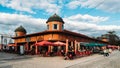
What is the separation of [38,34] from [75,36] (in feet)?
32.3

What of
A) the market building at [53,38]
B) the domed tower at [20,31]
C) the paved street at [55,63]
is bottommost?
the paved street at [55,63]

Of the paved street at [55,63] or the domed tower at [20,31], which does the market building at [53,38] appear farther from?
the paved street at [55,63]

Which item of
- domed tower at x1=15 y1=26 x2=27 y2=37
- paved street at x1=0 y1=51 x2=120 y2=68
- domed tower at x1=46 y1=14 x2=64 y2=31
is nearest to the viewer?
paved street at x1=0 y1=51 x2=120 y2=68

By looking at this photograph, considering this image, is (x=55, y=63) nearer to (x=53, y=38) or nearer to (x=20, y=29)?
(x=53, y=38)

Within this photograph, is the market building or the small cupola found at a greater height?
the small cupola

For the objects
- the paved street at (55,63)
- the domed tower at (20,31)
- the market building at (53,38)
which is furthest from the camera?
the domed tower at (20,31)

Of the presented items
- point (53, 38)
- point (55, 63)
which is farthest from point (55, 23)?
point (55, 63)

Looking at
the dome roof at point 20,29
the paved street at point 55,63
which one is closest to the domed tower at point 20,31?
the dome roof at point 20,29

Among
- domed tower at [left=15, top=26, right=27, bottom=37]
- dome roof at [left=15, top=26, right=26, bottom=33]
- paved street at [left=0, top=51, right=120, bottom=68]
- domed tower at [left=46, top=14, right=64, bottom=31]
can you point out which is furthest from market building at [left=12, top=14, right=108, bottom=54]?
paved street at [left=0, top=51, right=120, bottom=68]

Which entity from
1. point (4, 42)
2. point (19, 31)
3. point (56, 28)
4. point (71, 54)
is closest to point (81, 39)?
point (56, 28)

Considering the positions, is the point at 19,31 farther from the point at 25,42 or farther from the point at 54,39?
the point at 54,39

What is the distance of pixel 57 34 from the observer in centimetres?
4494

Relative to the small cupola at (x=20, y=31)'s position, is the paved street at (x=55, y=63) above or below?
below

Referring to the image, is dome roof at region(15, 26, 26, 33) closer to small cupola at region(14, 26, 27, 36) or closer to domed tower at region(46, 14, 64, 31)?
small cupola at region(14, 26, 27, 36)
